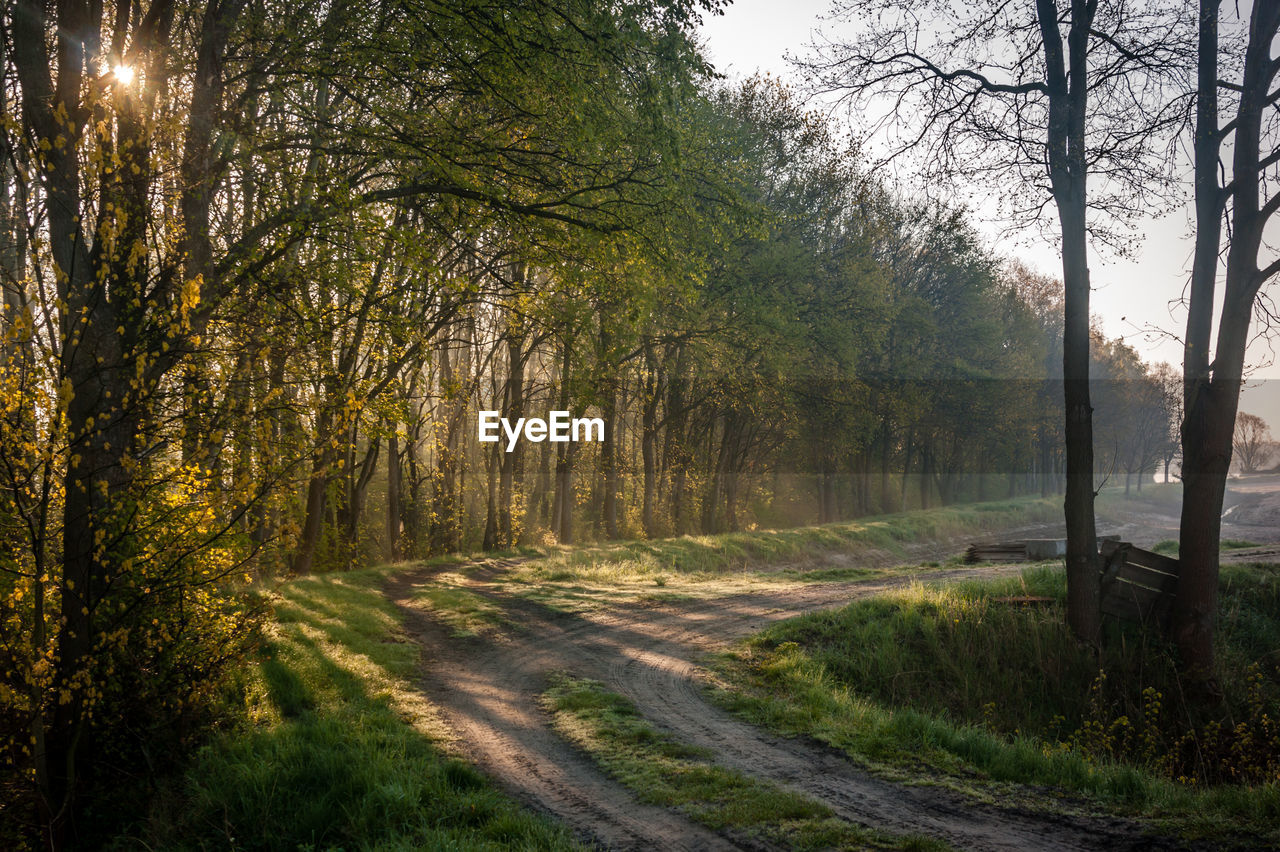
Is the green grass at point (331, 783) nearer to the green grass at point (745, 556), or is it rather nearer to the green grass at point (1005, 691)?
the green grass at point (1005, 691)

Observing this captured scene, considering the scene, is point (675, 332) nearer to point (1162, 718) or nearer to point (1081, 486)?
point (1081, 486)

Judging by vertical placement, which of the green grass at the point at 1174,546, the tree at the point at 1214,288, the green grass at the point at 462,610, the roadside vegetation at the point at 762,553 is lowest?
the roadside vegetation at the point at 762,553

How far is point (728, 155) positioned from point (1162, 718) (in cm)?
1808

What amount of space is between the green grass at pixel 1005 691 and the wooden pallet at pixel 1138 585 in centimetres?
34

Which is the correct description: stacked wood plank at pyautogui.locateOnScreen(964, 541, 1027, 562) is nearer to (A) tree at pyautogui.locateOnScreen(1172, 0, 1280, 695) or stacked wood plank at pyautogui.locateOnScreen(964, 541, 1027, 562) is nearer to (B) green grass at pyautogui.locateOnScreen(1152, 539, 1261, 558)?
(B) green grass at pyautogui.locateOnScreen(1152, 539, 1261, 558)

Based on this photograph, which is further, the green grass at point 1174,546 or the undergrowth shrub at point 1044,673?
the green grass at point 1174,546

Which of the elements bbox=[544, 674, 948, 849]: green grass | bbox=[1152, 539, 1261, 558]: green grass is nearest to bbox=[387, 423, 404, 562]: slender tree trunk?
bbox=[544, 674, 948, 849]: green grass

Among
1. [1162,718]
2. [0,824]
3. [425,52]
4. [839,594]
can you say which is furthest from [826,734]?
[425,52]

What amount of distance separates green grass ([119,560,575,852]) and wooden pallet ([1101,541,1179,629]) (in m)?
10.8

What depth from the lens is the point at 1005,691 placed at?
36.6ft

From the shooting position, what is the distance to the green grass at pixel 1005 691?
274 inches

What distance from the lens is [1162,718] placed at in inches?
419

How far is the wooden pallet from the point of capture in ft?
40.3

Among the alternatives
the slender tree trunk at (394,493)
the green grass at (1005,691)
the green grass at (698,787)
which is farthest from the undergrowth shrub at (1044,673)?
the slender tree trunk at (394,493)
